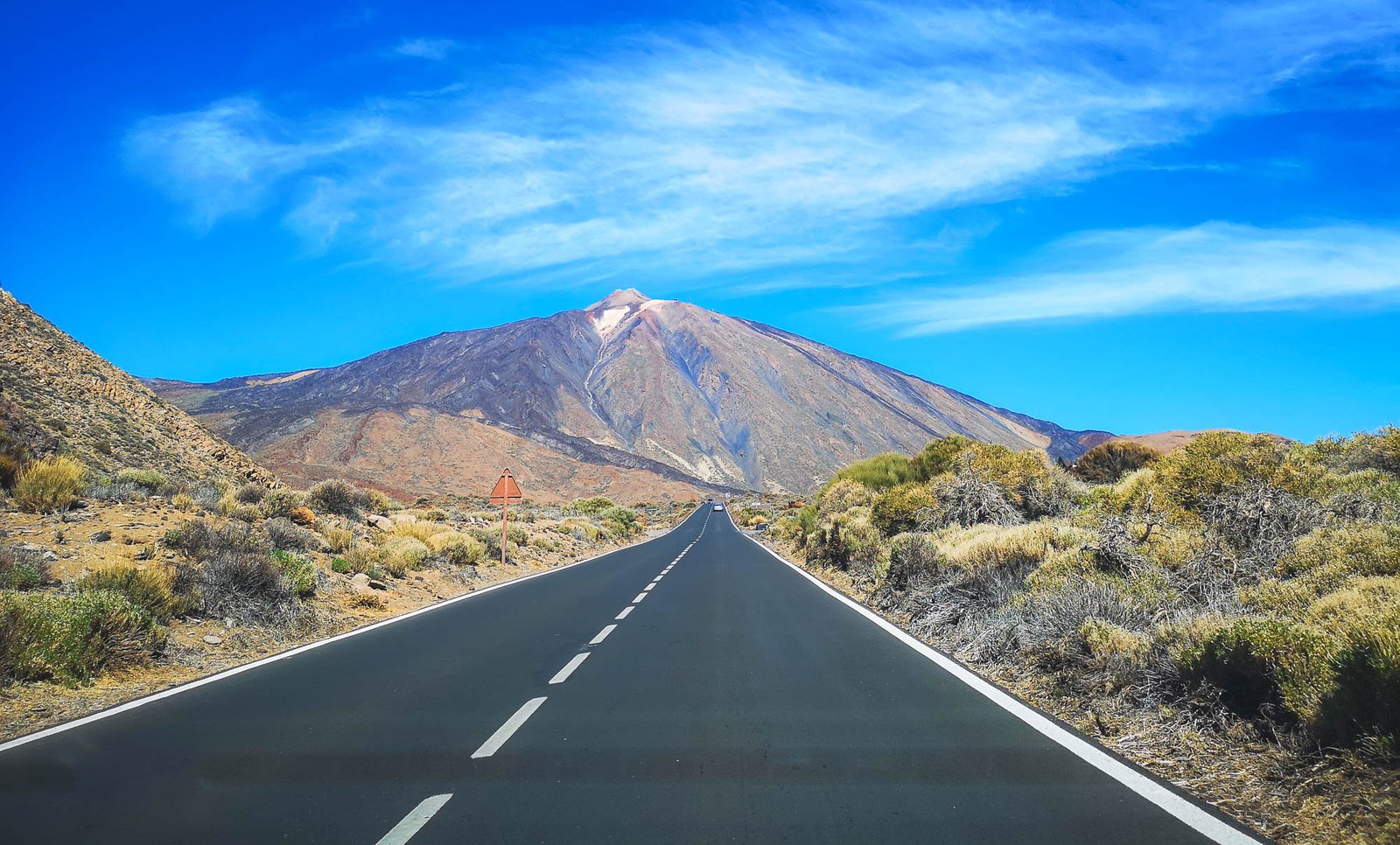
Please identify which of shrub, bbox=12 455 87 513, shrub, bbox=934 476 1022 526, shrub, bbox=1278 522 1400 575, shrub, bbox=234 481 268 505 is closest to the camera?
shrub, bbox=1278 522 1400 575

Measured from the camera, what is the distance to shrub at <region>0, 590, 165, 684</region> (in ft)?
24.4

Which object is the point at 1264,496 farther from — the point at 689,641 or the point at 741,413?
the point at 741,413

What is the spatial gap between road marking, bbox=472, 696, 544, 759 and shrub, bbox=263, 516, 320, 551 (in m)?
9.66

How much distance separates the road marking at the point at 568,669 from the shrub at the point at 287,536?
8.09 meters

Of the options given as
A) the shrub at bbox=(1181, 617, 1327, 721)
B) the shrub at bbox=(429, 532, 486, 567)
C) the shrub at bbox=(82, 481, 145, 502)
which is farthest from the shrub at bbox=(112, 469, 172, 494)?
the shrub at bbox=(1181, 617, 1327, 721)

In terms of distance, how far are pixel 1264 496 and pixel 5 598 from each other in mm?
13427

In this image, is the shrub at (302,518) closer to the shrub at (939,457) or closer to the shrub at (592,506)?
the shrub at (939,457)

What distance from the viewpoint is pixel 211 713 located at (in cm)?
662

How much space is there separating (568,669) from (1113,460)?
26.4 metres

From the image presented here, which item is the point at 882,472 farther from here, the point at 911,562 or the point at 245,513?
the point at 245,513

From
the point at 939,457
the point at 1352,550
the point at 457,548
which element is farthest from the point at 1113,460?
the point at 1352,550

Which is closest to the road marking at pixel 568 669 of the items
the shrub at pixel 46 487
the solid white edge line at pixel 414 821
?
the solid white edge line at pixel 414 821

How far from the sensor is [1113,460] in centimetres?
2927

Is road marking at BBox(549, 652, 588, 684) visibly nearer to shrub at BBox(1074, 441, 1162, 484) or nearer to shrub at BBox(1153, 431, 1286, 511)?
shrub at BBox(1153, 431, 1286, 511)
